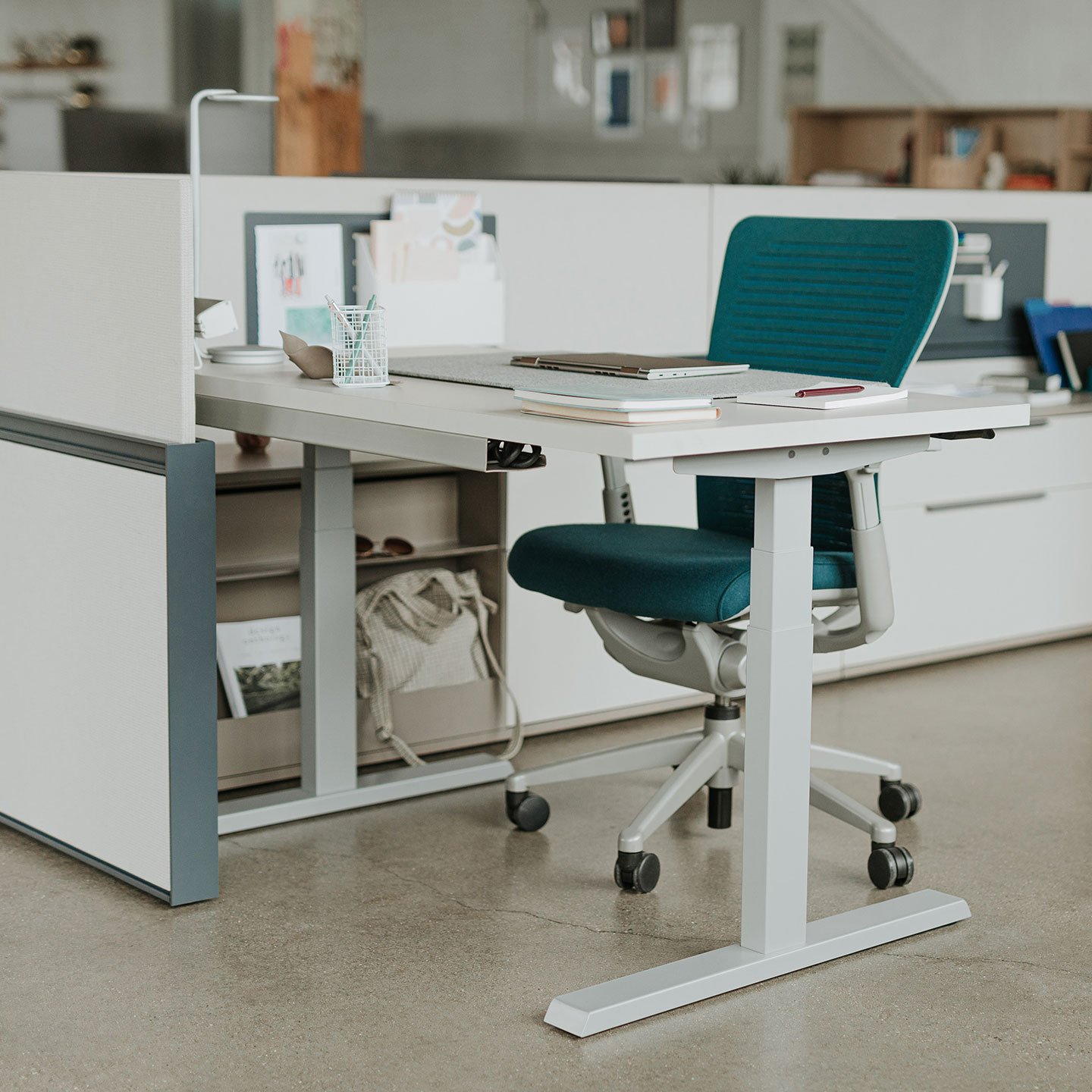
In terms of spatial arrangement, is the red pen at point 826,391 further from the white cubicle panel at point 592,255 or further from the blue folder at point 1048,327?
the blue folder at point 1048,327

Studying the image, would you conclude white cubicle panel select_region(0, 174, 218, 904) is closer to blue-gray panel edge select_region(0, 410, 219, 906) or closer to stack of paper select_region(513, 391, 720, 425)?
blue-gray panel edge select_region(0, 410, 219, 906)

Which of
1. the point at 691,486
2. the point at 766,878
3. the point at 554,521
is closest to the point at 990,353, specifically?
the point at 691,486

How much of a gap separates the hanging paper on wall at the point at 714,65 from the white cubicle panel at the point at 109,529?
6.91 metres

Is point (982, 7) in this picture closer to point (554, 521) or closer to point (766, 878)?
point (554, 521)

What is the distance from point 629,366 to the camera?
2.17 metres

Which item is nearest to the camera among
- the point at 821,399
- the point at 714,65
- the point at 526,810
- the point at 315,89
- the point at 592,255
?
the point at 821,399

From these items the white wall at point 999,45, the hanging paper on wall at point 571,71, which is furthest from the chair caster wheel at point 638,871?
the hanging paper on wall at point 571,71

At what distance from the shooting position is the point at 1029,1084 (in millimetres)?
1891

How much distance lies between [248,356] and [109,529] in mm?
398

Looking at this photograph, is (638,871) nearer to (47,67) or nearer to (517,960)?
(517,960)

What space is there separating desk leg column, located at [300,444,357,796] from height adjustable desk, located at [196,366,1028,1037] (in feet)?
1.19

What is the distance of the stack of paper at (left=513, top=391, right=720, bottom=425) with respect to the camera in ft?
6.05

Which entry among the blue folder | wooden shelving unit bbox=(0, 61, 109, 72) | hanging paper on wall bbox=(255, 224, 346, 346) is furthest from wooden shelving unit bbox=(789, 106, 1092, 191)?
wooden shelving unit bbox=(0, 61, 109, 72)

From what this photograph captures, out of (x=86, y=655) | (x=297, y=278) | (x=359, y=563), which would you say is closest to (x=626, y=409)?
(x=86, y=655)
